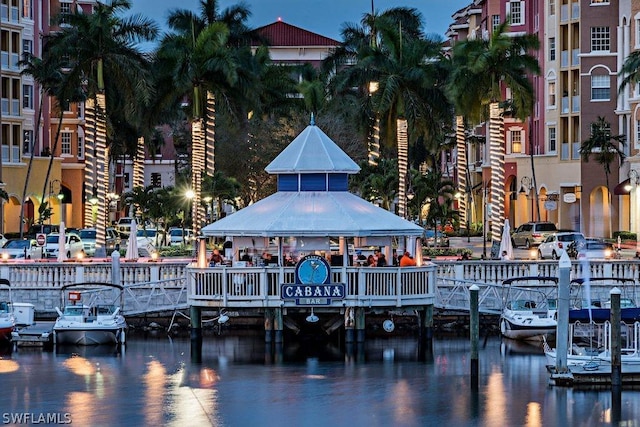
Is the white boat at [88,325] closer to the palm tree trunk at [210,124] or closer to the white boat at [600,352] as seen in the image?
the white boat at [600,352]

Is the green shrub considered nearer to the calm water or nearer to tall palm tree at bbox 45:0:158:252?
tall palm tree at bbox 45:0:158:252

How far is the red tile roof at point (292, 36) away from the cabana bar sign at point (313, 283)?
132 m

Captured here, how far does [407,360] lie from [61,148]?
7812 cm

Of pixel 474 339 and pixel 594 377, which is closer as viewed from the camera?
pixel 594 377


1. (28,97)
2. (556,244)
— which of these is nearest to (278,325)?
(556,244)

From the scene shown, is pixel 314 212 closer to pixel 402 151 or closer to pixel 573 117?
pixel 402 151

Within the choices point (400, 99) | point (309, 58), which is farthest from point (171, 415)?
point (309, 58)

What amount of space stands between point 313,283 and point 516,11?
76835 millimetres

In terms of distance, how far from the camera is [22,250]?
7438 centimetres

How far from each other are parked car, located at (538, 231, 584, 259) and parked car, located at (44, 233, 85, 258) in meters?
22.8

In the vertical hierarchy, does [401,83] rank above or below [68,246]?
above

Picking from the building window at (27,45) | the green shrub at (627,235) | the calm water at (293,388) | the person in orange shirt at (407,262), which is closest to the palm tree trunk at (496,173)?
the calm water at (293,388)

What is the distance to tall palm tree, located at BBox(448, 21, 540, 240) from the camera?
7050 cm

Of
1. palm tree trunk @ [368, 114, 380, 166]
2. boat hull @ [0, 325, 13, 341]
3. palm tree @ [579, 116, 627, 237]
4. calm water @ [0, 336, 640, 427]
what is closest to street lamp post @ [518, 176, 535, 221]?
palm tree @ [579, 116, 627, 237]
